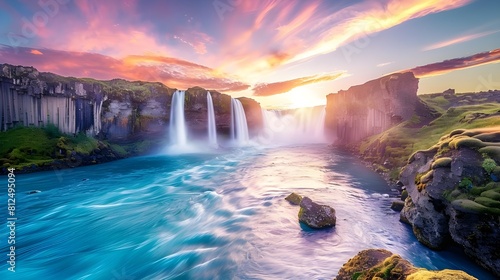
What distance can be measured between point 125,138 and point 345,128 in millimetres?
52981

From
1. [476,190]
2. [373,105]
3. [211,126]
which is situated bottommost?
[476,190]

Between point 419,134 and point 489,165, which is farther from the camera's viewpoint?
point 419,134

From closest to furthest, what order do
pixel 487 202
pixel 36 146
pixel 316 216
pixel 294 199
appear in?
pixel 487 202 → pixel 316 216 → pixel 294 199 → pixel 36 146

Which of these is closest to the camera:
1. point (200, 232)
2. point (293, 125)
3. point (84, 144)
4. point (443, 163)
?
point (443, 163)

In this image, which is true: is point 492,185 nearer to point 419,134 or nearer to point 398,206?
point 398,206

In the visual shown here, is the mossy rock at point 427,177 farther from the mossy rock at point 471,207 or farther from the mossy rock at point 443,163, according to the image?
the mossy rock at point 471,207

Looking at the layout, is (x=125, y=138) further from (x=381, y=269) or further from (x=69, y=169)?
(x=381, y=269)

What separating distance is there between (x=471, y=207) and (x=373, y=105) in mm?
41126

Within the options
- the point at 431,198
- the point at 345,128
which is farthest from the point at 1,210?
the point at 345,128

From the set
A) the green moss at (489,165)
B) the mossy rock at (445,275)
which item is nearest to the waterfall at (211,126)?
the green moss at (489,165)

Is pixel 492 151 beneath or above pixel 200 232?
above

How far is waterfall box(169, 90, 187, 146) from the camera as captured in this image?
47.7 metres

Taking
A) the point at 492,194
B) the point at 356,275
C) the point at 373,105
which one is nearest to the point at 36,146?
the point at 356,275

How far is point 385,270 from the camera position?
451cm
